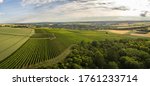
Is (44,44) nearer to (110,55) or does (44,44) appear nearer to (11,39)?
(11,39)

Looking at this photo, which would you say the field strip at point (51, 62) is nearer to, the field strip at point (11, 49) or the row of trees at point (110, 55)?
the row of trees at point (110, 55)

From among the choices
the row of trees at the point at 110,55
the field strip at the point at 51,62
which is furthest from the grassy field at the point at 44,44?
the row of trees at the point at 110,55

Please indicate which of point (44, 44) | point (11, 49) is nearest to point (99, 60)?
point (44, 44)

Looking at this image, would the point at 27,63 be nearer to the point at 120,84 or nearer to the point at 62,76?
the point at 62,76

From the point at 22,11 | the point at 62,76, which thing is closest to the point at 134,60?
the point at 62,76

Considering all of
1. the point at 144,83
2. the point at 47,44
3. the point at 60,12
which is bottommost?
the point at 144,83

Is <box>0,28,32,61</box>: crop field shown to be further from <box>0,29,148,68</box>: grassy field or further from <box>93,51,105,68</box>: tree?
<box>93,51,105,68</box>: tree
